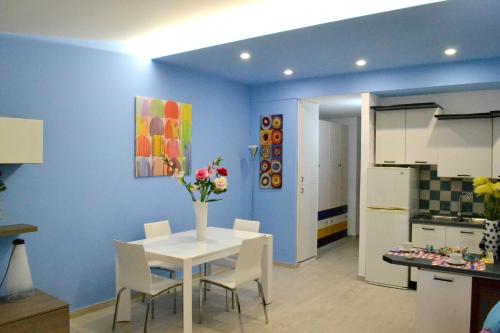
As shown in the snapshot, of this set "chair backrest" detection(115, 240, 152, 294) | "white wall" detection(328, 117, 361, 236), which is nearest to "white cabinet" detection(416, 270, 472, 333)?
"chair backrest" detection(115, 240, 152, 294)

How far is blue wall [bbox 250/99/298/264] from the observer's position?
560 centimetres

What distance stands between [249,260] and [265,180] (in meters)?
2.36

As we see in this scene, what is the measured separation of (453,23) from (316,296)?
3025mm

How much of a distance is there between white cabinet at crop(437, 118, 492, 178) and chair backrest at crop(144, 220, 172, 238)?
10.5 ft

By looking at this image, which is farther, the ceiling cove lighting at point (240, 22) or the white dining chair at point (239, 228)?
the white dining chair at point (239, 228)

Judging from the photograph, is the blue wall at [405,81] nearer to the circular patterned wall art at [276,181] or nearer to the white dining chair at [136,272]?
the circular patterned wall art at [276,181]

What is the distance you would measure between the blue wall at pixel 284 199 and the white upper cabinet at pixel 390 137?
114cm

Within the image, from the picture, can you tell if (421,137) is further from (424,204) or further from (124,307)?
(124,307)

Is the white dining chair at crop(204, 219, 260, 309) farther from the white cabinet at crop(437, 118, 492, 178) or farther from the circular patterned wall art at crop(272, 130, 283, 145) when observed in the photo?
the white cabinet at crop(437, 118, 492, 178)

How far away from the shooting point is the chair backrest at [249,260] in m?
3.43

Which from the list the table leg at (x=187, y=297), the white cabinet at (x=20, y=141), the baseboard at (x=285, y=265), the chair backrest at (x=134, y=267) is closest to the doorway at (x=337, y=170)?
the baseboard at (x=285, y=265)

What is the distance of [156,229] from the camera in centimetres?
417

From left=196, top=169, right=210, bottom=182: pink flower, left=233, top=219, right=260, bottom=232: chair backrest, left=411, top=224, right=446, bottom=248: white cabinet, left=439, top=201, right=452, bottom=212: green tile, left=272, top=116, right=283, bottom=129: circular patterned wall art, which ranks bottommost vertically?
left=411, top=224, right=446, bottom=248: white cabinet

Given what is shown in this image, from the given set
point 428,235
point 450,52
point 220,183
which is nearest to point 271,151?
point 220,183
